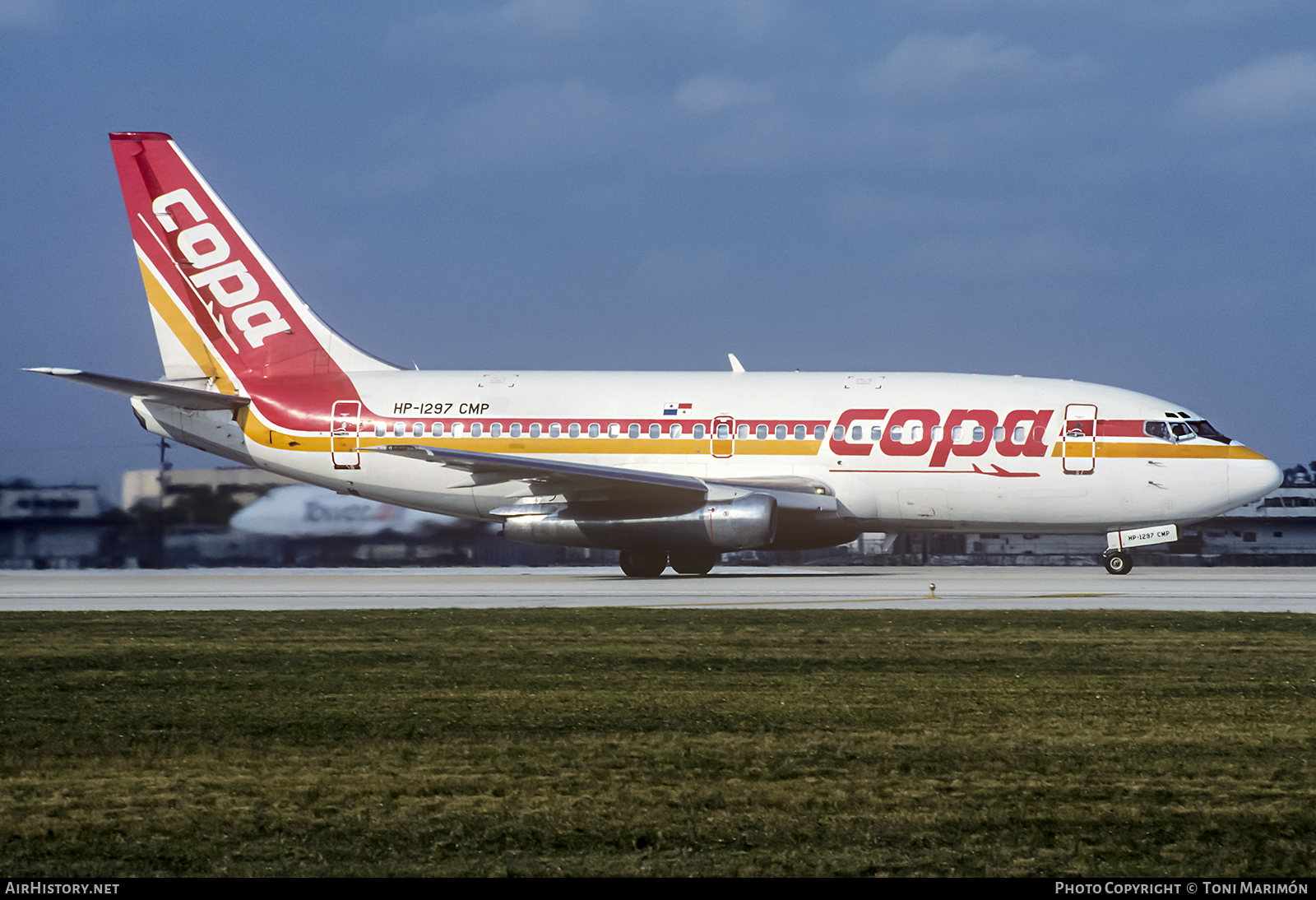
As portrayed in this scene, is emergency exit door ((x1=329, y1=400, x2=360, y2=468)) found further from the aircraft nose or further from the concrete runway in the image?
the aircraft nose

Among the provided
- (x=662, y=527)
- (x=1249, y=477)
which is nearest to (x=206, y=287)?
(x=662, y=527)

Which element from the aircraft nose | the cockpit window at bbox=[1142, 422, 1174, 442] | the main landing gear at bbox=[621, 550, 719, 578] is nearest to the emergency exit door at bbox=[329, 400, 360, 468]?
the main landing gear at bbox=[621, 550, 719, 578]

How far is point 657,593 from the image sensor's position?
81.3ft

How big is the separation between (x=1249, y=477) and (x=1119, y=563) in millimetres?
3162

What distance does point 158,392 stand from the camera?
3169 cm

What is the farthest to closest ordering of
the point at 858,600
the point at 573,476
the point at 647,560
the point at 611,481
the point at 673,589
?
1. the point at 647,560
2. the point at 611,481
3. the point at 573,476
4. the point at 673,589
5. the point at 858,600

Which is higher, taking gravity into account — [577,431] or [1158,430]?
[577,431]

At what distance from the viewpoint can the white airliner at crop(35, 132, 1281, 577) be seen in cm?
2928

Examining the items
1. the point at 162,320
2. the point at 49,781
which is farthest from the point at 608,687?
the point at 162,320

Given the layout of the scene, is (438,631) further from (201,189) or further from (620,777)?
(201,189)

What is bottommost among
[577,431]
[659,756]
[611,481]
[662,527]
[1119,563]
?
[659,756]

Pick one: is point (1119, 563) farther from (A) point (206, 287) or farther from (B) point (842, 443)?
(A) point (206, 287)

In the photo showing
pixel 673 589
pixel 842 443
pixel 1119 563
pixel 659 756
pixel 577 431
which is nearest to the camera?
pixel 659 756

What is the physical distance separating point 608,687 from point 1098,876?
252 inches
